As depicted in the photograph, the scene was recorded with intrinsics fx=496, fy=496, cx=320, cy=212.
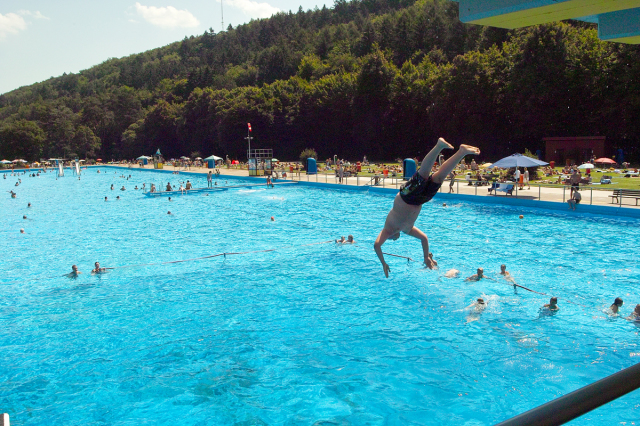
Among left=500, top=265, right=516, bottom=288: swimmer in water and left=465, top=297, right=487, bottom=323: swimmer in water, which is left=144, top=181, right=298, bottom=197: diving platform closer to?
left=500, top=265, right=516, bottom=288: swimmer in water

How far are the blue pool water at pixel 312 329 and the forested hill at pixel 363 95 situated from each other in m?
24.7

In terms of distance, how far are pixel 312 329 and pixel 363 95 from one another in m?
49.1

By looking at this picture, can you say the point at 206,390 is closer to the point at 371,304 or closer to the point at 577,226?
the point at 371,304

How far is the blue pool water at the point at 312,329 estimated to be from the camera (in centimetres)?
715

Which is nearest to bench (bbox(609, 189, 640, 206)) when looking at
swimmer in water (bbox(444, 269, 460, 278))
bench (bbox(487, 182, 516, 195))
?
bench (bbox(487, 182, 516, 195))

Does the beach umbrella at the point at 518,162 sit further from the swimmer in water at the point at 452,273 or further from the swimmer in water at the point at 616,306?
the swimmer in water at the point at 616,306

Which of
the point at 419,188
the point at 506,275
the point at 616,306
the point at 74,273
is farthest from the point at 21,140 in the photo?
the point at 419,188

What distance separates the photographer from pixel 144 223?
69.4ft

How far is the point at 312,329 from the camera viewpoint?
9.55m

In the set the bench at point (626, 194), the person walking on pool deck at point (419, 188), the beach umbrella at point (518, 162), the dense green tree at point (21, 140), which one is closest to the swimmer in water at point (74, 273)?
the person walking on pool deck at point (419, 188)

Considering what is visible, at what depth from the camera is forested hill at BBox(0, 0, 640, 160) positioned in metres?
38.0

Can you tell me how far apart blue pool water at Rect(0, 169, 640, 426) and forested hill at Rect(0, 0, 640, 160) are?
2470 centimetres

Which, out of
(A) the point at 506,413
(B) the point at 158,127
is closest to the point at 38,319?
(A) the point at 506,413

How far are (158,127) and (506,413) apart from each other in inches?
3188
